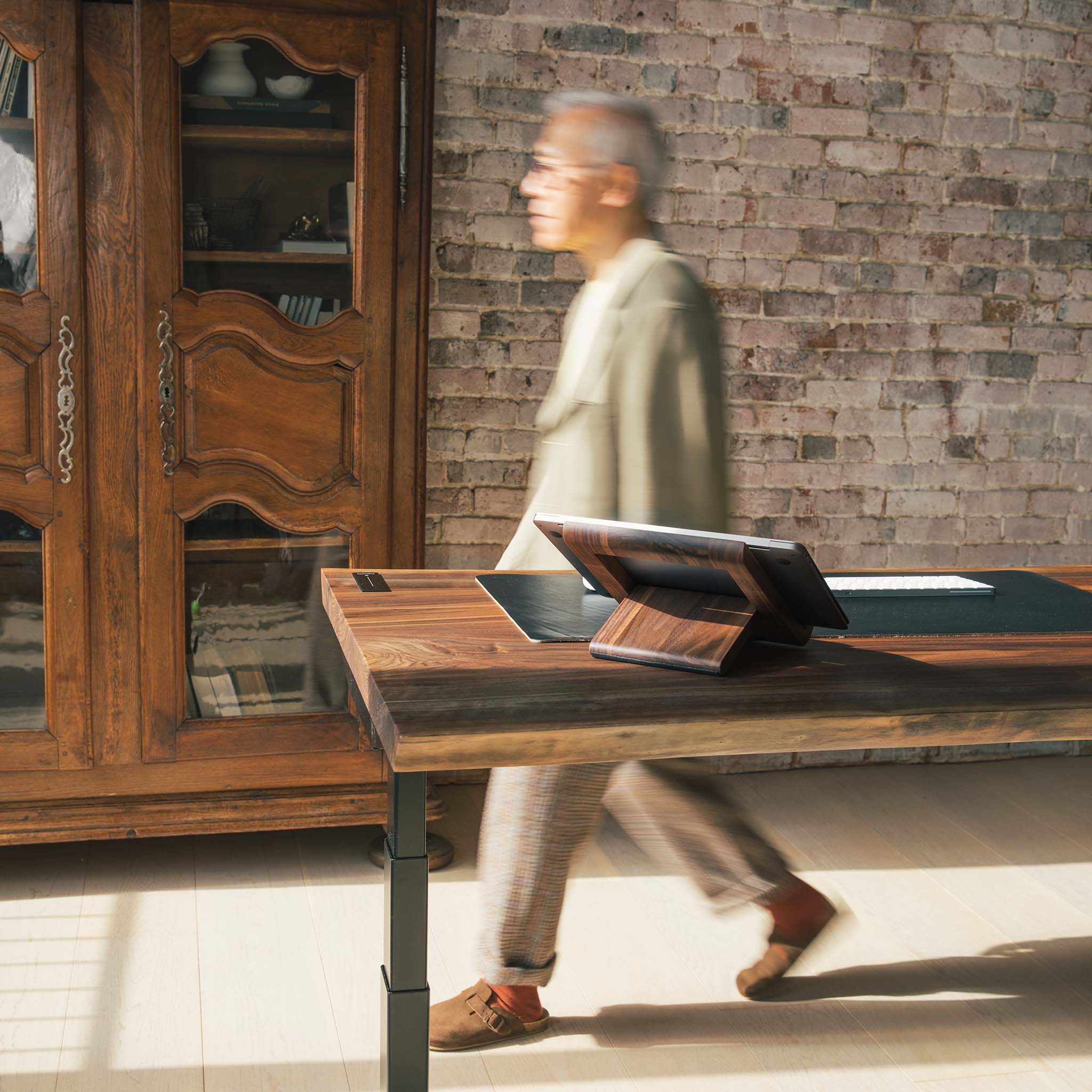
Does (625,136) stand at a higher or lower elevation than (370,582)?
higher

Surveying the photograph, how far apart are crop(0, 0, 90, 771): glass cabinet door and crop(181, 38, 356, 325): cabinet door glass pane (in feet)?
0.78

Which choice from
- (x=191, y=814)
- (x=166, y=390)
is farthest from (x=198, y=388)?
(x=191, y=814)

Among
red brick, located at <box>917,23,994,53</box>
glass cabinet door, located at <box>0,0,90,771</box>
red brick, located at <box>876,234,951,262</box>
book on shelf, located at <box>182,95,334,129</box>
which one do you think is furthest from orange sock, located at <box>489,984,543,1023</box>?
red brick, located at <box>917,23,994,53</box>

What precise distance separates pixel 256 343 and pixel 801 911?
5.14ft

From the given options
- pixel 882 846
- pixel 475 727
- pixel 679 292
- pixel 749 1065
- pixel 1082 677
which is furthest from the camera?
pixel 882 846

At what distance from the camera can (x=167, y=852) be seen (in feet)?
9.14

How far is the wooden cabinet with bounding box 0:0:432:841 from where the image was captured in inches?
94.6

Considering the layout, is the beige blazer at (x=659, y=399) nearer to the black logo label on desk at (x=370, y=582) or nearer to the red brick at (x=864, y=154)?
the black logo label on desk at (x=370, y=582)

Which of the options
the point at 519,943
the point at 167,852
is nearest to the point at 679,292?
the point at 519,943

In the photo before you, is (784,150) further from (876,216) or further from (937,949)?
(937,949)

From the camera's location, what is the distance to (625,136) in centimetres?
193

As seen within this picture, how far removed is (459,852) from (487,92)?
6.12 ft

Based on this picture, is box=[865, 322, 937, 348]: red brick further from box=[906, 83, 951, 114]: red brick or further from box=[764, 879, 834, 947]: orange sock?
box=[764, 879, 834, 947]: orange sock

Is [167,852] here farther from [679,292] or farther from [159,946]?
[679,292]
